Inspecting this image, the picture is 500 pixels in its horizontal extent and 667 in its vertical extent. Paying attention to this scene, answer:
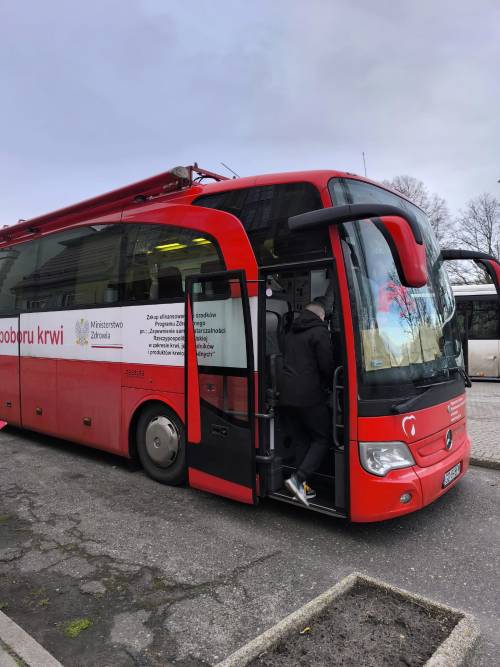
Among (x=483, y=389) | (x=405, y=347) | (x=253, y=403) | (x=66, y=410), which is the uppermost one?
(x=405, y=347)

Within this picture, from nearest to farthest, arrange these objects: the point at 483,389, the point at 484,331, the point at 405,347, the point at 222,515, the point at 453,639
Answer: the point at 453,639 → the point at 405,347 → the point at 222,515 → the point at 483,389 → the point at 484,331

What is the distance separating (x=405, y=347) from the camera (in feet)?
13.5

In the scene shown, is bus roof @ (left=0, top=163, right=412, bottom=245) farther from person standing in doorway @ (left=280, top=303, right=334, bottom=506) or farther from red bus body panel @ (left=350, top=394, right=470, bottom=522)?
red bus body panel @ (left=350, top=394, right=470, bottom=522)

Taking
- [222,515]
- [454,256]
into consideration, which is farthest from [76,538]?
[454,256]

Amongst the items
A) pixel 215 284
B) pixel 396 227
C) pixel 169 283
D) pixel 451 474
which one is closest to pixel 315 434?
pixel 451 474

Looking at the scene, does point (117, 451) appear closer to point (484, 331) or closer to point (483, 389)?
point (483, 389)

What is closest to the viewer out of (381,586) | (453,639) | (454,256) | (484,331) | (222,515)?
(453,639)

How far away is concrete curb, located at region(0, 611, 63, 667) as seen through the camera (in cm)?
254

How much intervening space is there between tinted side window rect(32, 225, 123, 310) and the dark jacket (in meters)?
2.63

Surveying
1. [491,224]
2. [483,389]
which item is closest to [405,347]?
[483,389]

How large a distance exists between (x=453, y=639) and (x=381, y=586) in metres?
0.65

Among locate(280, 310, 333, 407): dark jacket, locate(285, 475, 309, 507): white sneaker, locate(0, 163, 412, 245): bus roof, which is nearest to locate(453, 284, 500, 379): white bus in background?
locate(0, 163, 412, 245): bus roof

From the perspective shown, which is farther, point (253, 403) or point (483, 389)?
point (483, 389)

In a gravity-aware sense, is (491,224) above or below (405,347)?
above
